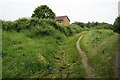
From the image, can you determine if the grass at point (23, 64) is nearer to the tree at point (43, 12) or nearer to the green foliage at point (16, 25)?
the green foliage at point (16, 25)

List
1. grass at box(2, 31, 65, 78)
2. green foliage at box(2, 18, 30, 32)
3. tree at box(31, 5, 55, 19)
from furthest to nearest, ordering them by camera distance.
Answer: tree at box(31, 5, 55, 19)
green foliage at box(2, 18, 30, 32)
grass at box(2, 31, 65, 78)

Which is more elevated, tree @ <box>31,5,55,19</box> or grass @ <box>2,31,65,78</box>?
tree @ <box>31,5,55,19</box>

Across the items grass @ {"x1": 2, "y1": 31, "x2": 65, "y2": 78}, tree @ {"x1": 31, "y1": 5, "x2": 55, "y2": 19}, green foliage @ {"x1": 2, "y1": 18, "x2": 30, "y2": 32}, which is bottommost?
grass @ {"x1": 2, "y1": 31, "x2": 65, "y2": 78}

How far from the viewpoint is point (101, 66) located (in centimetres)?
704

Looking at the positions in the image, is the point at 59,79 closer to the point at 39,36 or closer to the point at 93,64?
the point at 93,64

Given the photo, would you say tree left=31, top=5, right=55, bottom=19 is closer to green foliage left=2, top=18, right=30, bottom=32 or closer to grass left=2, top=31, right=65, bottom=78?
green foliage left=2, top=18, right=30, bottom=32

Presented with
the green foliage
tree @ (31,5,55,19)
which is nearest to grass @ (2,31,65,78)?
the green foliage

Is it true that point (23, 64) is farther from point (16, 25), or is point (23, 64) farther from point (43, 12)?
point (43, 12)

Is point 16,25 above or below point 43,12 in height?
below

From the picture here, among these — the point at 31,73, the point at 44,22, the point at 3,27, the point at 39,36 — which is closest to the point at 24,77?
the point at 31,73

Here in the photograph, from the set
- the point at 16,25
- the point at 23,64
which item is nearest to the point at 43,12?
the point at 16,25

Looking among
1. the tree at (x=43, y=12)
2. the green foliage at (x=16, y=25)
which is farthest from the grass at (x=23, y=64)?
the tree at (x=43, y=12)

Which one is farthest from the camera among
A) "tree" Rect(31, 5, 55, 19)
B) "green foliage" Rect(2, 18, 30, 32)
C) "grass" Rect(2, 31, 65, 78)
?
"tree" Rect(31, 5, 55, 19)

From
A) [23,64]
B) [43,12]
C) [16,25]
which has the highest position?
[43,12]
